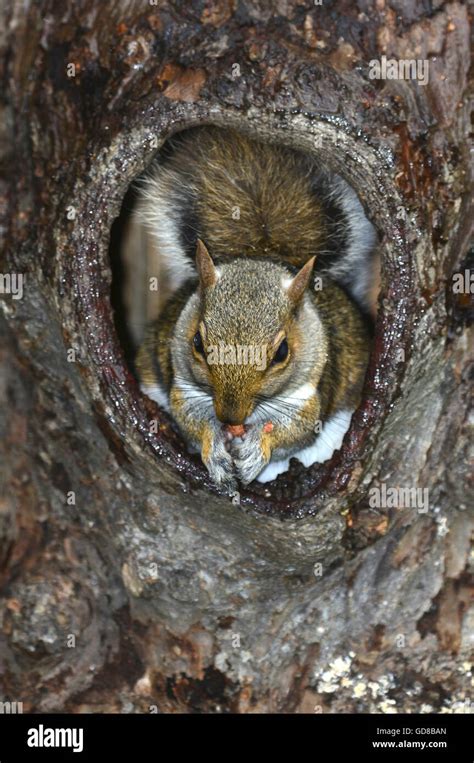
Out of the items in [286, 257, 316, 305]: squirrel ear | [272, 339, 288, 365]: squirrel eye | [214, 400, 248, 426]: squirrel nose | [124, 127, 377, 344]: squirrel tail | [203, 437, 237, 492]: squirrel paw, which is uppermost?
[124, 127, 377, 344]: squirrel tail

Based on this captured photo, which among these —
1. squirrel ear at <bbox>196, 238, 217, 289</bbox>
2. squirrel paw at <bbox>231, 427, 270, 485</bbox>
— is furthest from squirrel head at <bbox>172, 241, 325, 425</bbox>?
squirrel paw at <bbox>231, 427, 270, 485</bbox>

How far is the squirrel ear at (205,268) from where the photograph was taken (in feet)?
7.38

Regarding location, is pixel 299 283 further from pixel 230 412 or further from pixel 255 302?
pixel 230 412

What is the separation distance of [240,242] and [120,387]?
65 cm

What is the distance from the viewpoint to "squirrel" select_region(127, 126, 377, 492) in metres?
2.21

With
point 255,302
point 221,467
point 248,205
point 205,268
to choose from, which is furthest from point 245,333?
point 248,205

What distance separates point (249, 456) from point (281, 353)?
0.30m

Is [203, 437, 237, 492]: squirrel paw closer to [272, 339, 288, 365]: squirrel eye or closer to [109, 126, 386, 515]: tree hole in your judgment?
[109, 126, 386, 515]: tree hole

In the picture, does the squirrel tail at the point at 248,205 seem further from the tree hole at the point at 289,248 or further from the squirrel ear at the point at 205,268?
the squirrel ear at the point at 205,268

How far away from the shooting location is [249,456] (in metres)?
2.36

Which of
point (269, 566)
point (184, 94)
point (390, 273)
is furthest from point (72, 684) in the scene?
point (184, 94)

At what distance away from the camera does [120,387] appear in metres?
2.16

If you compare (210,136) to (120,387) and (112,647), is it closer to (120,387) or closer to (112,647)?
(120,387)

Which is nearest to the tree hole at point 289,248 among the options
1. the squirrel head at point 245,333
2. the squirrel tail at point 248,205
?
the squirrel tail at point 248,205
